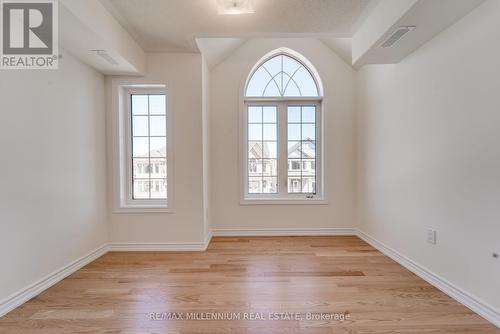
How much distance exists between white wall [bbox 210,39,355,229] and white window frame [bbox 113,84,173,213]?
0.77 metres

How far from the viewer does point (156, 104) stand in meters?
3.29

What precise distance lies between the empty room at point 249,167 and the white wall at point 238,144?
0.03 m

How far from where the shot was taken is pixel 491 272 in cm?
178

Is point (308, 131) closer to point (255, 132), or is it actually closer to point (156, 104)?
point (255, 132)

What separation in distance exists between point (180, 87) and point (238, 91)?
942mm

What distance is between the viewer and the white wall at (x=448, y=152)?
1.77 meters

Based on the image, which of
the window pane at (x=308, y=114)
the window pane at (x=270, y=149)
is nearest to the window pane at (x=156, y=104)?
the window pane at (x=270, y=149)

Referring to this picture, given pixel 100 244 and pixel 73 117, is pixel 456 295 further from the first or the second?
pixel 73 117

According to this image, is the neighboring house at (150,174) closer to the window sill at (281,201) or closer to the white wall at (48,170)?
the white wall at (48,170)

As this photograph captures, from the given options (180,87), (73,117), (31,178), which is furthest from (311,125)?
(31,178)

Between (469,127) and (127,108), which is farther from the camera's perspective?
(127,108)

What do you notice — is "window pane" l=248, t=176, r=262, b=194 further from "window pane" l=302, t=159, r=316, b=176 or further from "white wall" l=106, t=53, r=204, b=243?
"white wall" l=106, t=53, r=204, b=243

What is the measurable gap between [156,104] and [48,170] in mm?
1456

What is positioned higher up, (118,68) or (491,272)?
(118,68)
